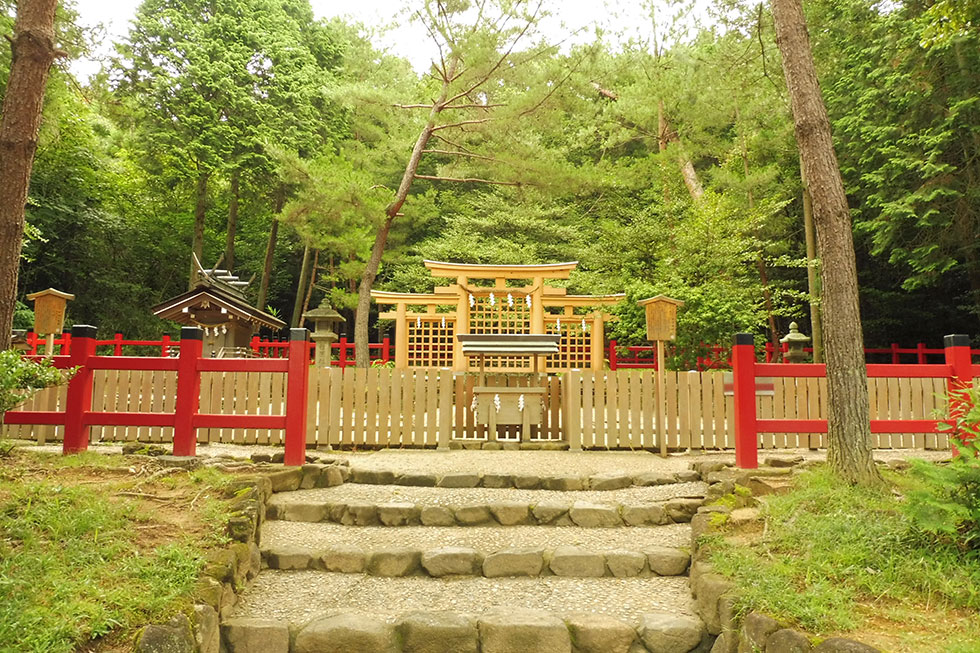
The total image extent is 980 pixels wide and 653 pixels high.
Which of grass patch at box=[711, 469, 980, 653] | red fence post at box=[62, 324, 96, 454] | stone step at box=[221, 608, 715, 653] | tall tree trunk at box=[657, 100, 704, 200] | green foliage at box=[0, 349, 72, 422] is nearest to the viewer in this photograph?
grass patch at box=[711, 469, 980, 653]

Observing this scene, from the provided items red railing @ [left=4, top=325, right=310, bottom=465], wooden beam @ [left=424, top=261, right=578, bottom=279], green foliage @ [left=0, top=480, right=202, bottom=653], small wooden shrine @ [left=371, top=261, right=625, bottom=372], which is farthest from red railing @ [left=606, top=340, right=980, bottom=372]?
green foliage @ [left=0, top=480, right=202, bottom=653]

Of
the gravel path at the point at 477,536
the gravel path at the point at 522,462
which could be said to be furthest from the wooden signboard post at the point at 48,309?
the gravel path at the point at 477,536

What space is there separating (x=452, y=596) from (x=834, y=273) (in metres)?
3.78

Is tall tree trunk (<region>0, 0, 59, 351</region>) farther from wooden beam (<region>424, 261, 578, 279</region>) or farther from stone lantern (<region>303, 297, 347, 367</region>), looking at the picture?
wooden beam (<region>424, 261, 578, 279</region>)

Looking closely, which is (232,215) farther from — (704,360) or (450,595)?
(450,595)

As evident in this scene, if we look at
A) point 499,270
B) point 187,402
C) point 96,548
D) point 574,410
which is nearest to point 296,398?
point 187,402

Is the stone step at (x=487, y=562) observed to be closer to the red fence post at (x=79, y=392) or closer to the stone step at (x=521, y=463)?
the stone step at (x=521, y=463)

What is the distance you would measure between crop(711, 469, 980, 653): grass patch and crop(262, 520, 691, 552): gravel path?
2.67 ft

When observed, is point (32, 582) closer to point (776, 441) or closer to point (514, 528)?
point (514, 528)

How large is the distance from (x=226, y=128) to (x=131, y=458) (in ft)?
51.9

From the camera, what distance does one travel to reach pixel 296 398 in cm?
554

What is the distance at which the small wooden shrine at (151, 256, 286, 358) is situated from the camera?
11.0 meters

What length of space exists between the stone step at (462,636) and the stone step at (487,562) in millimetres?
726

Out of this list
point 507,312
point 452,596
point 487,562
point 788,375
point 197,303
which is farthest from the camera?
point 507,312
